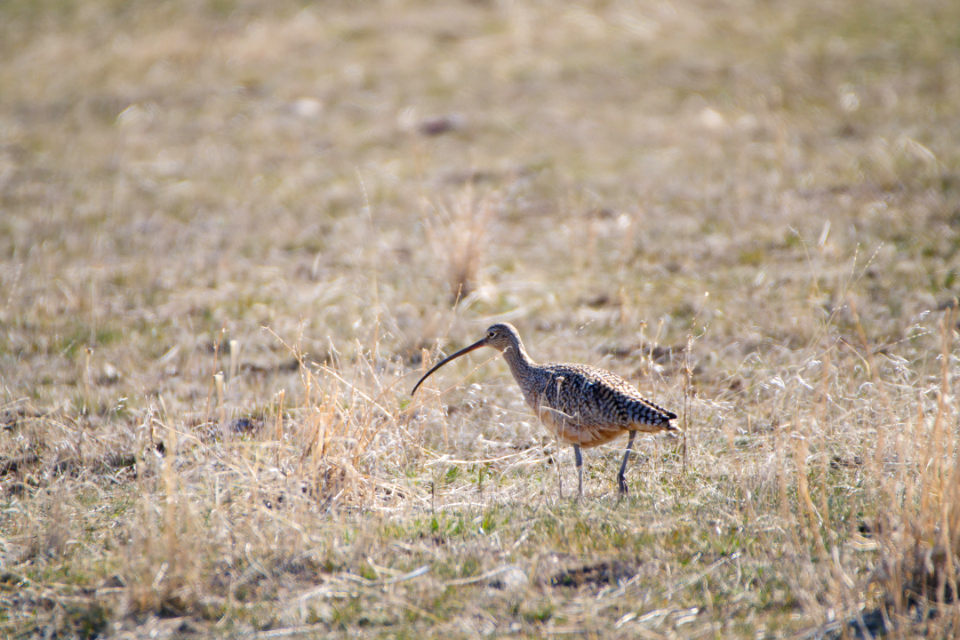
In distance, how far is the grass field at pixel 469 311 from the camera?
3.65 meters

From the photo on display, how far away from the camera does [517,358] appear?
17.2ft

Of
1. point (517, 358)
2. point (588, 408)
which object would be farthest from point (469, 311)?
point (588, 408)

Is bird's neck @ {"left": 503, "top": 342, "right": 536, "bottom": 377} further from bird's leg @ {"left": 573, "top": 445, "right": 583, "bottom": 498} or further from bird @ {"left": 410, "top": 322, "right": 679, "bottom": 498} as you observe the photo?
bird's leg @ {"left": 573, "top": 445, "right": 583, "bottom": 498}

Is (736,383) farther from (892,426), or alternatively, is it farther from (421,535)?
(421,535)

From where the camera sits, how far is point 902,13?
15305mm

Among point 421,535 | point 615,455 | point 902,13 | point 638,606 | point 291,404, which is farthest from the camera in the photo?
point 902,13

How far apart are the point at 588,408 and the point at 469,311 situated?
9.90 ft

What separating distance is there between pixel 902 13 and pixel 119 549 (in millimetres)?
15820

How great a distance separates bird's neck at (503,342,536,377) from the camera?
5.21m

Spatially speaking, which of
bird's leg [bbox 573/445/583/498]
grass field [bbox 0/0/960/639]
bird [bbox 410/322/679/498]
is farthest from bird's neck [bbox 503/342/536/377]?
bird's leg [bbox 573/445/583/498]

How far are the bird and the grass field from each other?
230 mm

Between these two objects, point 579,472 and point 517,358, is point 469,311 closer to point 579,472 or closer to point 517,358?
point 517,358

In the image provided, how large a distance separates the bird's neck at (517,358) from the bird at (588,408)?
0.13 metres

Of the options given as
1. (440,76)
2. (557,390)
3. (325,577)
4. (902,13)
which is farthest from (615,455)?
(902,13)
